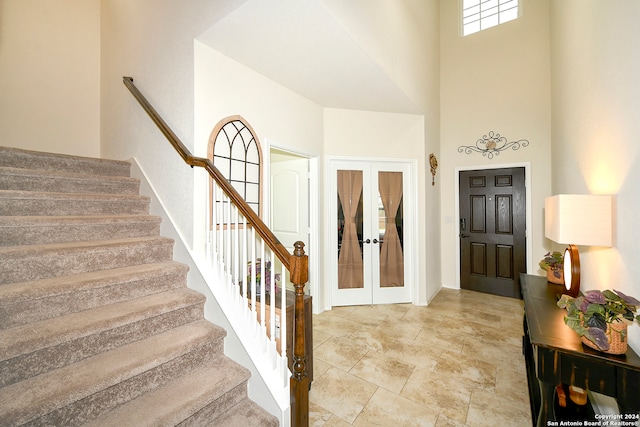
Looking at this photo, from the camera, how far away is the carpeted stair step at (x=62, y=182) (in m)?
2.03

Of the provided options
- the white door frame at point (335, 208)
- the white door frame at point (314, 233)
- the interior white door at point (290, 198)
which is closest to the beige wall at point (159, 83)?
the interior white door at point (290, 198)

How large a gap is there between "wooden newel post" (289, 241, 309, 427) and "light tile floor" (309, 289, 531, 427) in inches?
14.7

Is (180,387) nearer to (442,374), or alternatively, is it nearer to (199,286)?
(199,286)

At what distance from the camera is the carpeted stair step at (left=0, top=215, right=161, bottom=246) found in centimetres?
173

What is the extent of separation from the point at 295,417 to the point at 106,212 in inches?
86.5

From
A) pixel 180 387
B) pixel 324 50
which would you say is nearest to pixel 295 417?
pixel 180 387

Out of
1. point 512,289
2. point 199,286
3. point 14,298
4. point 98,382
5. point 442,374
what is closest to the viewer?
point 98,382

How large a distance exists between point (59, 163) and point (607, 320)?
400cm

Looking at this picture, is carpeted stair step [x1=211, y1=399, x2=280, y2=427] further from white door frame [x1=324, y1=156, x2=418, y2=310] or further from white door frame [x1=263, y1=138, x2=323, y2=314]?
white door frame [x1=324, y1=156, x2=418, y2=310]

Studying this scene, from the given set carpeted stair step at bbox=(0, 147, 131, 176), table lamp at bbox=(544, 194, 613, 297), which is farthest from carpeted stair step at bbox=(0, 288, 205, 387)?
table lamp at bbox=(544, 194, 613, 297)

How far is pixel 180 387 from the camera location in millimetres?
1482

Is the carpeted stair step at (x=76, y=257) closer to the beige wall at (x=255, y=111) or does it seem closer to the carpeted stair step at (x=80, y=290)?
the carpeted stair step at (x=80, y=290)

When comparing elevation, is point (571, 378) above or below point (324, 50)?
below

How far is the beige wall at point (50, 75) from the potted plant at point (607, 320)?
16.6 ft
